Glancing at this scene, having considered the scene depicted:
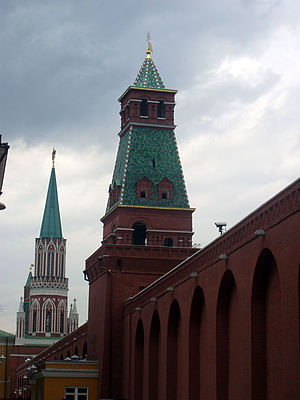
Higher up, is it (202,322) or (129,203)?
(129,203)

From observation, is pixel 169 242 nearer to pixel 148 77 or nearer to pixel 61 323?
pixel 148 77

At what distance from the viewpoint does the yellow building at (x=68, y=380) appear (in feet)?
170

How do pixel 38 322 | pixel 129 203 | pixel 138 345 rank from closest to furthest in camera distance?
pixel 138 345 → pixel 129 203 → pixel 38 322

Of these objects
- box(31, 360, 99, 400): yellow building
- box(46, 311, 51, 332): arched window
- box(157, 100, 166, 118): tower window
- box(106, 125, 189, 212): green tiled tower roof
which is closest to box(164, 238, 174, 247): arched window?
box(106, 125, 189, 212): green tiled tower roof

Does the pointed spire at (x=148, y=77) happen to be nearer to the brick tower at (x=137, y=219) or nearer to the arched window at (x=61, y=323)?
the brick tower at (x=137, y=219)

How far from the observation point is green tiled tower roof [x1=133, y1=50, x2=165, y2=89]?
62531 mm

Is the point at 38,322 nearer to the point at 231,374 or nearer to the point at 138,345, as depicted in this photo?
the point at 138,345

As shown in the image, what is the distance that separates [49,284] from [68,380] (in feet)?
263

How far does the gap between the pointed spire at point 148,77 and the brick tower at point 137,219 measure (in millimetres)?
77

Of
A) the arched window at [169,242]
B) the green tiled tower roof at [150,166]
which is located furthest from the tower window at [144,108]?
the arched window at [169,242]

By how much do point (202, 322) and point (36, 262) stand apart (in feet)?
320

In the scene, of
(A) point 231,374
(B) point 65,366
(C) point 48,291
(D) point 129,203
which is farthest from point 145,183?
(C) point 48,291

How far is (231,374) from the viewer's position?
110 feet

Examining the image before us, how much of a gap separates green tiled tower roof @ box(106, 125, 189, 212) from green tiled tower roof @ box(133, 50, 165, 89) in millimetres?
3478
